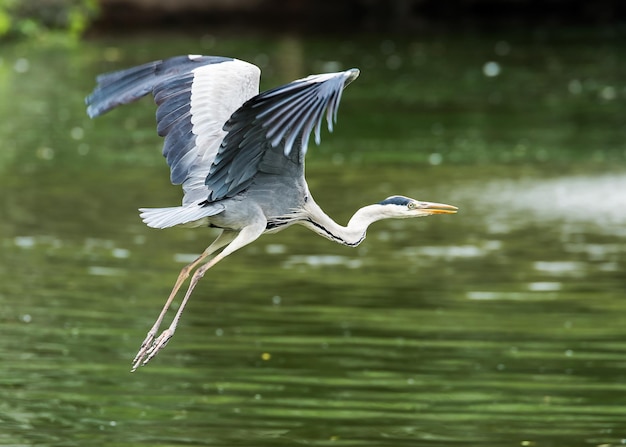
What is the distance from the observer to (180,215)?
20.2ft

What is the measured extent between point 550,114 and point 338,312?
11.2m

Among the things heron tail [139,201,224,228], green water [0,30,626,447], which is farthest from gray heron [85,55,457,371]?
green water [0,30,626,447]

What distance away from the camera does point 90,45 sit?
29.3 metres

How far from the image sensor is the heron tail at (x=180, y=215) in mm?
5996

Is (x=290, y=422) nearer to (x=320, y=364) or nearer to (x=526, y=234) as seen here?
(x=320, y=364)

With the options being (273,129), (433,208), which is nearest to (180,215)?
(273,129)

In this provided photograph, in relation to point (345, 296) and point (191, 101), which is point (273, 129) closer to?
point (191, 101)

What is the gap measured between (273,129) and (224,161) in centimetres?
77

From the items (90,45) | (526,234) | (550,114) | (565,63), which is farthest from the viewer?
(90,45)

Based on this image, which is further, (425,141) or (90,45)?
(90,45)

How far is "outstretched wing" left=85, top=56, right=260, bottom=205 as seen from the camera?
267 inches

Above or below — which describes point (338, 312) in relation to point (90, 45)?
above

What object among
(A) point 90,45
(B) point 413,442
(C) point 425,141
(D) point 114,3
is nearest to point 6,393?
(B) point 413,442

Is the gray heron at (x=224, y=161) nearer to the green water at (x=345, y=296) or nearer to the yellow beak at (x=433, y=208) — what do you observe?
the yellow beak at (x=433, y=208)
